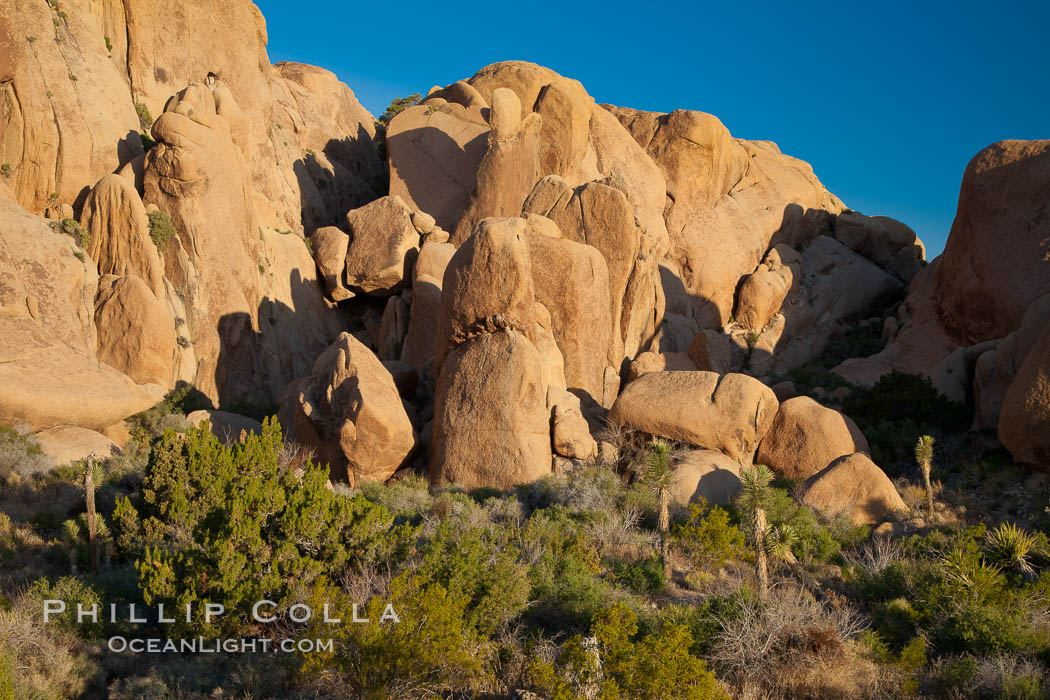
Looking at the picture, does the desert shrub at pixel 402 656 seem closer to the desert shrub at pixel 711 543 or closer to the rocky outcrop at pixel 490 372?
the desert shrub at pixel 711 543

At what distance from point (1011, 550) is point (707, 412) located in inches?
375

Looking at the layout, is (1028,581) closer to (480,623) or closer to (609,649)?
(609,649)

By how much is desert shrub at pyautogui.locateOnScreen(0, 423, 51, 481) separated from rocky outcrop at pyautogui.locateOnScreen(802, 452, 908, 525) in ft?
68.0

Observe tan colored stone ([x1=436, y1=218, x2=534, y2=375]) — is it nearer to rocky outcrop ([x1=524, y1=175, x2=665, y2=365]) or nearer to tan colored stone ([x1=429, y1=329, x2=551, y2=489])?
tan colored stone ([x1=429, y1=329, x2=551, y2=489])

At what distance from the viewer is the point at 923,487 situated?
22.6m

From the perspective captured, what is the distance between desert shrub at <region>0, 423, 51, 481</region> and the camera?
762 inches

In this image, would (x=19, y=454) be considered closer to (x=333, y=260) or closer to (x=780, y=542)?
(x=333, y=260)

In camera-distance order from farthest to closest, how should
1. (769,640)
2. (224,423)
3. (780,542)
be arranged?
(224,423)
(780,542)
(769,640)

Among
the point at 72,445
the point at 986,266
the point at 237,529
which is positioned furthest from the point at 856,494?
the point at 72,445

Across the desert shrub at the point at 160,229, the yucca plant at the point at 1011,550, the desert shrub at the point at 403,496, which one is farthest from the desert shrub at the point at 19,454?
the yucca plant at the point at 1011,550

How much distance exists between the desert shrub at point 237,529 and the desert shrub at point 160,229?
15172 millimetres

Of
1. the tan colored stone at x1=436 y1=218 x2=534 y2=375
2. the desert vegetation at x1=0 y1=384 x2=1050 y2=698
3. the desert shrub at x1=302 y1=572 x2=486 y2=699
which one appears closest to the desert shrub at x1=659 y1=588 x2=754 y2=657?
the desert vegetation at x1=0 y1=384 x2=1050 y2=698

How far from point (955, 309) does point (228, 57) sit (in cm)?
3705

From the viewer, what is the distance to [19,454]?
781 inches
